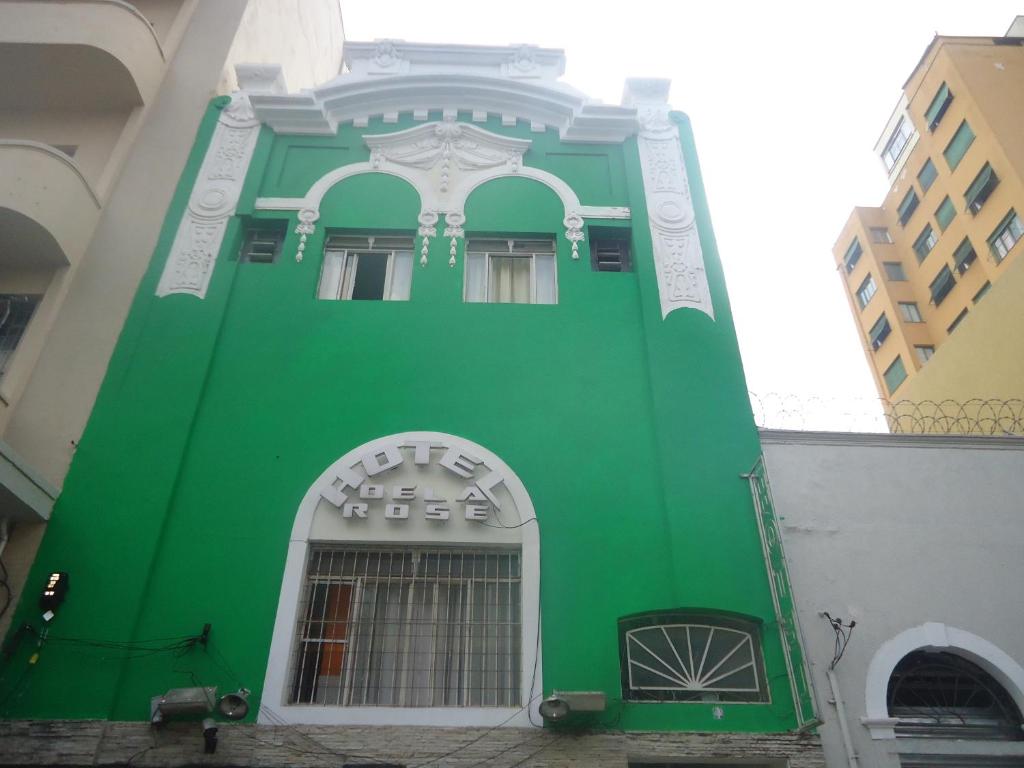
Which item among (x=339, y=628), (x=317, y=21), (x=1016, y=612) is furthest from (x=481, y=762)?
(x=317, y=21)

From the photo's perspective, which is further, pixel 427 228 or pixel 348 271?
pixel 427 228

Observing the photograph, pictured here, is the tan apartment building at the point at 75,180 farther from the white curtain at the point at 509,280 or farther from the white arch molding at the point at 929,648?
the white arch molding at the point at 929,648

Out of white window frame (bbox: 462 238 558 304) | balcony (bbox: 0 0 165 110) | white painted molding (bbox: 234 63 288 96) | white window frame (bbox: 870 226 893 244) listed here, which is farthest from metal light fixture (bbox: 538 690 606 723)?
white window frame (bbox: 870 226 893 244)

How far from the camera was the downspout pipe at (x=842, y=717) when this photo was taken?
23.9ft

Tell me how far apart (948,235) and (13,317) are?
28827mm

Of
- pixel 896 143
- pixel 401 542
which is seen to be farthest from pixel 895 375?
pixel 401 542

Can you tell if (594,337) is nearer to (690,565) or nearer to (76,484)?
(690,565)

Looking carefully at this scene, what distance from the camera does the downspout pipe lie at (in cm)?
730

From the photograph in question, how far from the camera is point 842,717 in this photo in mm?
7484

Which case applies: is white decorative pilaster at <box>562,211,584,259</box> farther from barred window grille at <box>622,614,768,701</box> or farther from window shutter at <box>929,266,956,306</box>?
window shutter at <box>929,266,956,306</box>

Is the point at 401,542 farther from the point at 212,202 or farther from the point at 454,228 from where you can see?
the point at 212,202

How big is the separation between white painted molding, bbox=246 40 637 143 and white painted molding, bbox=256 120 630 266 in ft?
1.79

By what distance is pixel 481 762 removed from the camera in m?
6.99

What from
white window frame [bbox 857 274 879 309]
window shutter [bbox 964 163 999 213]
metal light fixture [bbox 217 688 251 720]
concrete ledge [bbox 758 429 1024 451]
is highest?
white window frame [bbox 857 274 879 309]
